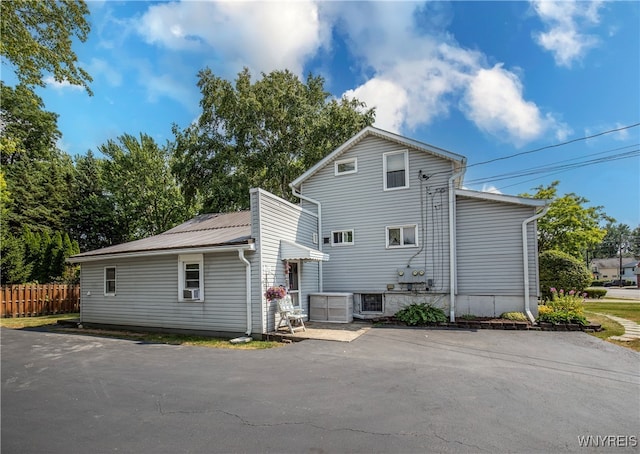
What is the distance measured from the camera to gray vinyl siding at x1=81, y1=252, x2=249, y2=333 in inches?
393

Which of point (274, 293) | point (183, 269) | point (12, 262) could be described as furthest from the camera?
point (12, 262)

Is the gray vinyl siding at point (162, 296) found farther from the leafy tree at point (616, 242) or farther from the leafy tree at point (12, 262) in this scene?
the leafy tree at point (616, 242)

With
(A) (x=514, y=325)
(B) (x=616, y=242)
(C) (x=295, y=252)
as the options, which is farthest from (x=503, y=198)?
(B) (x=616, y=242)

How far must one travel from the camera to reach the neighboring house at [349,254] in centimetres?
1018

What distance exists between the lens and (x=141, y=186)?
1059 inches

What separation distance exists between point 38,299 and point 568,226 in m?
30.5

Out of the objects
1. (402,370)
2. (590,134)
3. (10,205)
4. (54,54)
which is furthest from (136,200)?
(590,134)

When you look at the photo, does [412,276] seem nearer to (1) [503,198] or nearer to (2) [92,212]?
(1) [503,198]

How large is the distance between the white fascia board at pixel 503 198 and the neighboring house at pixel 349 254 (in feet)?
0.12

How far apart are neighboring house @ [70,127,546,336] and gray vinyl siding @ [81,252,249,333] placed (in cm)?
4

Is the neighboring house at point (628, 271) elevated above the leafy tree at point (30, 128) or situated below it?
below

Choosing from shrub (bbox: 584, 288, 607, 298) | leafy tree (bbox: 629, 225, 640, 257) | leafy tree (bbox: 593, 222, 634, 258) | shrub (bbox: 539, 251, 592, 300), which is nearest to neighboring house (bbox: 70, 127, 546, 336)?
shrub (bbox: 539, 251, 592, 300)

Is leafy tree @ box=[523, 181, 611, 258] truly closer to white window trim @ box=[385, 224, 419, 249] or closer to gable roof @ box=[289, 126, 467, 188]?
gable roof @ box=[289, 126, 467, 188]

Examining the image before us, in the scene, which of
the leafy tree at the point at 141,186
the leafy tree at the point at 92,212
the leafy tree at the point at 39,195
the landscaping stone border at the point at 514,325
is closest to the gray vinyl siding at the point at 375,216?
the landscaping stone border at the point at 514,325
